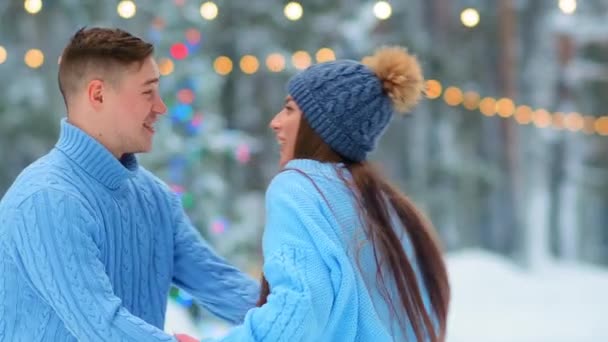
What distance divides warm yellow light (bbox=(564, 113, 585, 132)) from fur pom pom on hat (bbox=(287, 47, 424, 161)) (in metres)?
6.38

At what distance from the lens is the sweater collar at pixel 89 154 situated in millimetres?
2074

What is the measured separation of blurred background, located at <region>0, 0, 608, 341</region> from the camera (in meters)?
7.30

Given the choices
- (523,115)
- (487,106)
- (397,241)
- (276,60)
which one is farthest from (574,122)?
(397,241)

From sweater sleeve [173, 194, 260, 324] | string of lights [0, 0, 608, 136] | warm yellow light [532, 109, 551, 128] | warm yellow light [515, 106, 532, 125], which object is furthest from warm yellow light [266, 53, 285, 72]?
sweater sleeve [173, 194, 260, 324]

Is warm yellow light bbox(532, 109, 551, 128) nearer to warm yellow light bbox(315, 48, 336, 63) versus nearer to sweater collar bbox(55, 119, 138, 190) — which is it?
warm yellow light bbox(315, 48, 336, 63)

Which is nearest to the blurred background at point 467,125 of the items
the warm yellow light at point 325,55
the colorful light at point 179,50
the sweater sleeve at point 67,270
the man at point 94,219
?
the warm yellow light at point 325,55

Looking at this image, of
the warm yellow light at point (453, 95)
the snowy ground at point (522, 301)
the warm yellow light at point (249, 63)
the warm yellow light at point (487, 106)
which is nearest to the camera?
the warm yellow light at point (249, 63)

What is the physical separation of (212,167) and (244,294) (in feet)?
14.3

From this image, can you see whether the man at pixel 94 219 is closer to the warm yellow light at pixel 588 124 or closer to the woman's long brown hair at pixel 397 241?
the woman's long brown hair at pixel 397 241

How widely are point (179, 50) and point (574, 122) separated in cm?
374

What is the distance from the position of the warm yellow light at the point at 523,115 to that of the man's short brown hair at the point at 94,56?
259 inches

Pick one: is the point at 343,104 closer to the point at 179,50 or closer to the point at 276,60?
the point at 179,50

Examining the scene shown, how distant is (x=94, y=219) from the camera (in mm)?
A: 2020

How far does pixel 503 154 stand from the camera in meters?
8.43
